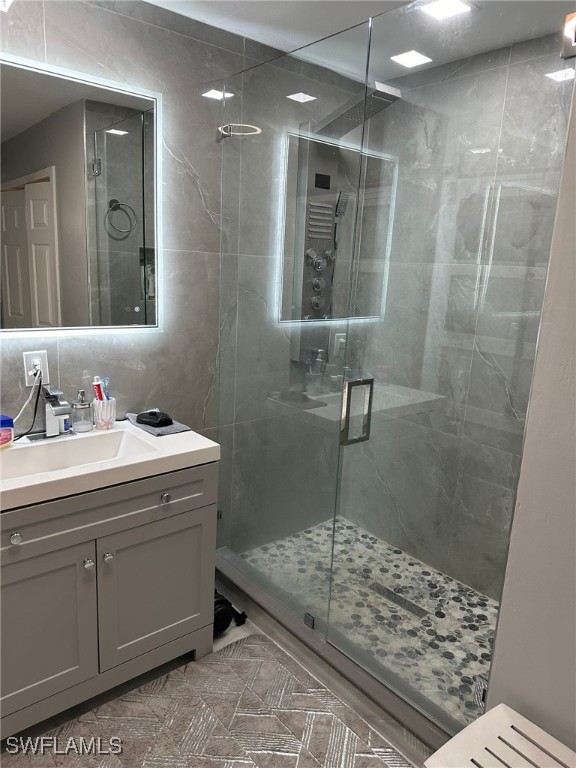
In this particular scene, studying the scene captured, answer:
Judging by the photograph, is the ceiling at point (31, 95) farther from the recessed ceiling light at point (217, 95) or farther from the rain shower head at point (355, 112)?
the rain shower head at point (355, 112)

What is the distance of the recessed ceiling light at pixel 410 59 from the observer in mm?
1860

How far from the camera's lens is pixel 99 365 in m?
2.24

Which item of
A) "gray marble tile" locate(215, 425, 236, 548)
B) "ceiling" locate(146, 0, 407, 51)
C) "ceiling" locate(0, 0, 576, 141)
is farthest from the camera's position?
"gray marble tile" locate(215, 425, 236, 548)

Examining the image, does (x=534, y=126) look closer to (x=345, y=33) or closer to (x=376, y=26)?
(x=376, y=26)

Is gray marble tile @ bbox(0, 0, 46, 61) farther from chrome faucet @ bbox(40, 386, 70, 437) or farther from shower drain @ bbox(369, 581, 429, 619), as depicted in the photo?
shower drain @ bbox(369, 581, 429, 619)

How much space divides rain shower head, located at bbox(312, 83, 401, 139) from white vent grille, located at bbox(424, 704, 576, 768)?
1.96 m

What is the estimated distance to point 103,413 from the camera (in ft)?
7.01

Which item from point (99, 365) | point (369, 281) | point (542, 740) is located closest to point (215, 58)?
point (369, 281)

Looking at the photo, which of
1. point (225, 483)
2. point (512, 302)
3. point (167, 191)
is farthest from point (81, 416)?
point (512, 302)

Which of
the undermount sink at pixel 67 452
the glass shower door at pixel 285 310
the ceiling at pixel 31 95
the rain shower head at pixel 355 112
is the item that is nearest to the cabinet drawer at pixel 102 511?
the undermount sink at pixel 67 452

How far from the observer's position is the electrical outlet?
2020 mm

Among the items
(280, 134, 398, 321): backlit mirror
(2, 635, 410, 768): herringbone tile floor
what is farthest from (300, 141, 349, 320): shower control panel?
(2, 635, 410, 768): herringbone tile floor

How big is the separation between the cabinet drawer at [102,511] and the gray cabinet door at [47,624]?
0.05 metres

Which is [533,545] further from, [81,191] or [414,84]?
[81,191]
